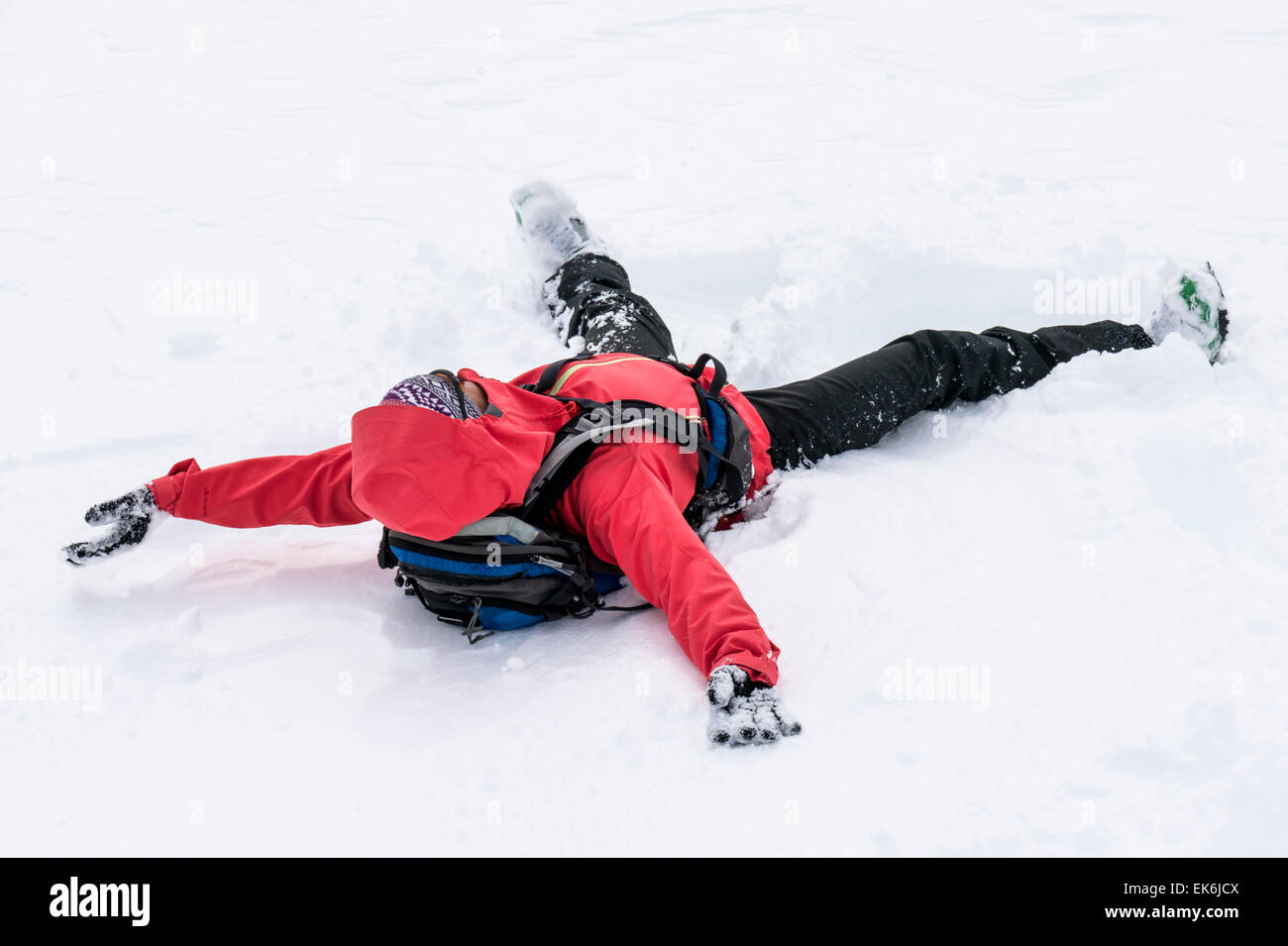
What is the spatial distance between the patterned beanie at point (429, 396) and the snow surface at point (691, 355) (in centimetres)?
67

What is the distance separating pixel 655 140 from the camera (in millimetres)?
5512

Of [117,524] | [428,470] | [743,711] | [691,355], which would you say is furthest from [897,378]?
[117,524]

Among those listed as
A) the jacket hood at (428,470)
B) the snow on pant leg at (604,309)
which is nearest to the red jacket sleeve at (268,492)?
the jacket hood at (428,470)

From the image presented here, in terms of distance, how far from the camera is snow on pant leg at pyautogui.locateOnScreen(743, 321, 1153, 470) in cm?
324

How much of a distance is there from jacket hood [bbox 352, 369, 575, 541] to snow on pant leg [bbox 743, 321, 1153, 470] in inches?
42.3

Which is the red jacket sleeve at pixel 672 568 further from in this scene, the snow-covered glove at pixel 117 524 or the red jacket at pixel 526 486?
the snow-covered glove at pixel 117 524

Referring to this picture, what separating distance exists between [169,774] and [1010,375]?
9.24ft

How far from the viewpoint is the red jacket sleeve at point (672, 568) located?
228cm

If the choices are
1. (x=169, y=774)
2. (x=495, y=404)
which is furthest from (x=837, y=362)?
(x=169, y=774)

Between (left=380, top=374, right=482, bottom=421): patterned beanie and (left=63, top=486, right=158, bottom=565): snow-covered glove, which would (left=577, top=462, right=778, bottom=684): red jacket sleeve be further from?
(left=63, top=486, right=158, bottom=565): snow-covered glove

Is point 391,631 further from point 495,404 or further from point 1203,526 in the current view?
point 1203,526

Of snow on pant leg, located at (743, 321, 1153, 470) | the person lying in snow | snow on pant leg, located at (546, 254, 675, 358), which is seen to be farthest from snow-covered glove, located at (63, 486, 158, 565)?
snow on pant leg, located at (743, 321, 1153, 470)

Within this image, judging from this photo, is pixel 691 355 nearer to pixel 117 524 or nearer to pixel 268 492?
pixel 268 492

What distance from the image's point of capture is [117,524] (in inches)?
111
